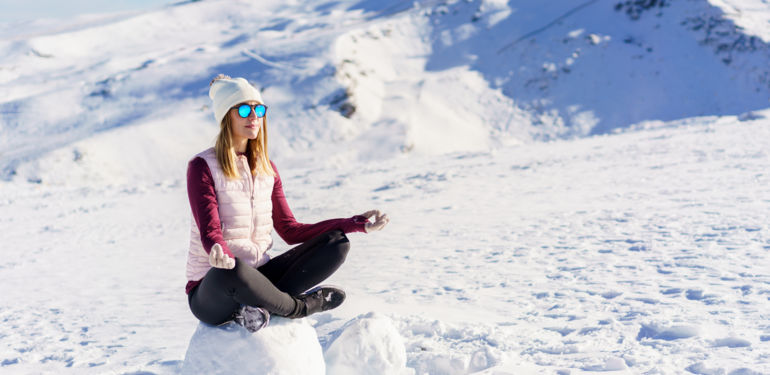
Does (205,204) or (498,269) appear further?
(498,269)

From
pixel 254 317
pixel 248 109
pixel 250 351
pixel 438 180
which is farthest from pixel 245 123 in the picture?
pixel 438 180

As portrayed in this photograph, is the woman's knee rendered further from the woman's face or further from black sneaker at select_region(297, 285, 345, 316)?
the woman's face

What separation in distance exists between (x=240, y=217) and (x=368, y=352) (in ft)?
3.02

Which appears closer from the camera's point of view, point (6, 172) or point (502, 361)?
point (502, 361)

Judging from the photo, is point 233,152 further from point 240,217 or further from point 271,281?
point 271,281

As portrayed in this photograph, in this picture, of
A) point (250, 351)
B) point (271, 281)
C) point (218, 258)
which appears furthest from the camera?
point (271, 281)

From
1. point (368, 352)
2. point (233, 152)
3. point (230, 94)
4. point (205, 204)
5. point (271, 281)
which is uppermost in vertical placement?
point (230, 94)

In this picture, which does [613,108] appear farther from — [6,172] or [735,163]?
[6,172]

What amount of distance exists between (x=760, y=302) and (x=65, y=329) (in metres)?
4.76

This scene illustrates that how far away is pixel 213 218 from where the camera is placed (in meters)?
2.41

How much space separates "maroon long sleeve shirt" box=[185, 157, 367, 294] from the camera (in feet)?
7.79

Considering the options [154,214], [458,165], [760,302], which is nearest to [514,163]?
[458,165]

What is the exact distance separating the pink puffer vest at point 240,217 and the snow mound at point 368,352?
60 cm

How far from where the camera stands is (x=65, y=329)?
415 cm
